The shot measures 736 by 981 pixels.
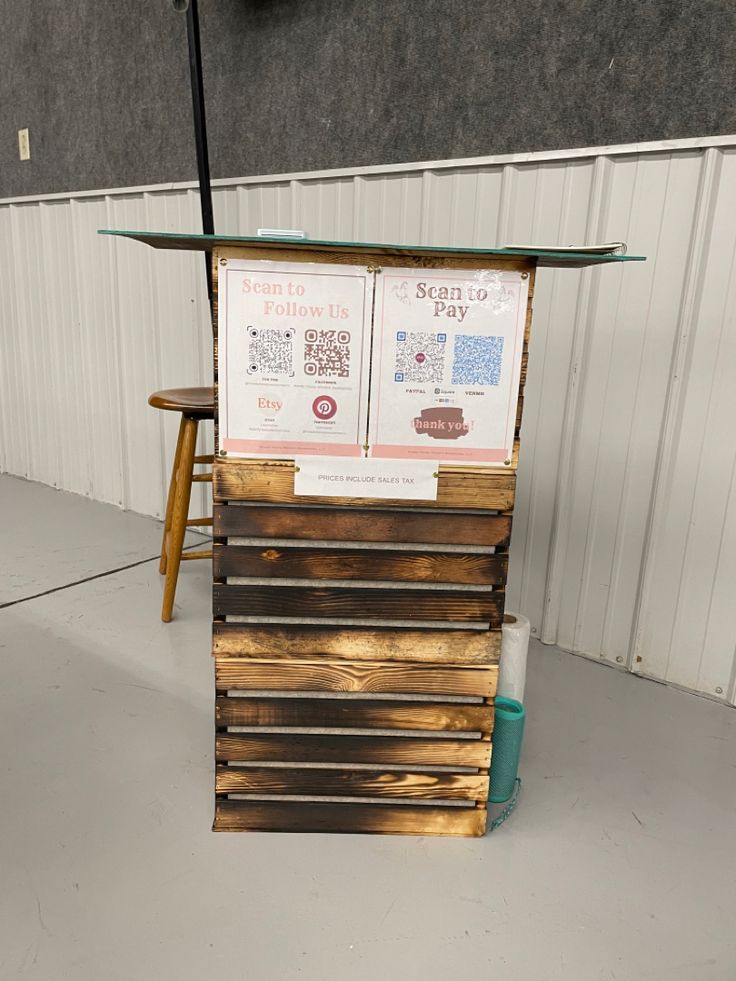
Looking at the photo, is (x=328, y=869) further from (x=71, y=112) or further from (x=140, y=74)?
(x=71, y=112)

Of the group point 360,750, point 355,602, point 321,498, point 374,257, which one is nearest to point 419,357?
point 374,257

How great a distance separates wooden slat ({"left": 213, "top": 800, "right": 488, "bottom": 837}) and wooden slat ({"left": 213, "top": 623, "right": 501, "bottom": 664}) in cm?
27

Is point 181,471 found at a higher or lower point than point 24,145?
lower

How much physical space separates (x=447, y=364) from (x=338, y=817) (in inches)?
30.6

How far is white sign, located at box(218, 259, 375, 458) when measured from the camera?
1052mm

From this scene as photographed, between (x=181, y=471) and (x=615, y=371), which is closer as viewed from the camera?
(x=615, y=371)

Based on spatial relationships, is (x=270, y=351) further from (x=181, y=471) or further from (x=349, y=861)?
(x=181, y=471)

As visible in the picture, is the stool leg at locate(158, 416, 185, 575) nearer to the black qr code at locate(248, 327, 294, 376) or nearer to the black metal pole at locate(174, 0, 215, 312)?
the black metal pole at locate(174, 0, 215, 312)

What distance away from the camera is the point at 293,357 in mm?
1075

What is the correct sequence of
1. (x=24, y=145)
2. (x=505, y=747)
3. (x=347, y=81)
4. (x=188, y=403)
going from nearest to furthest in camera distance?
(x=505, y=747)
(x=188, y=403)
(x=347, y=81)
(x=24, y=145)

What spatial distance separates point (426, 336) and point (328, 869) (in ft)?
2.79

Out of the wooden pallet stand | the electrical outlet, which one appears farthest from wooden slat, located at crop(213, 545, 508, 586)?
the electrical outlet

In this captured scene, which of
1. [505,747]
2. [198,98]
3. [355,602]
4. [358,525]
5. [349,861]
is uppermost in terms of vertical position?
[198,98]

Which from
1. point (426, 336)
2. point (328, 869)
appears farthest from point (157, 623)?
point (426, 336)
